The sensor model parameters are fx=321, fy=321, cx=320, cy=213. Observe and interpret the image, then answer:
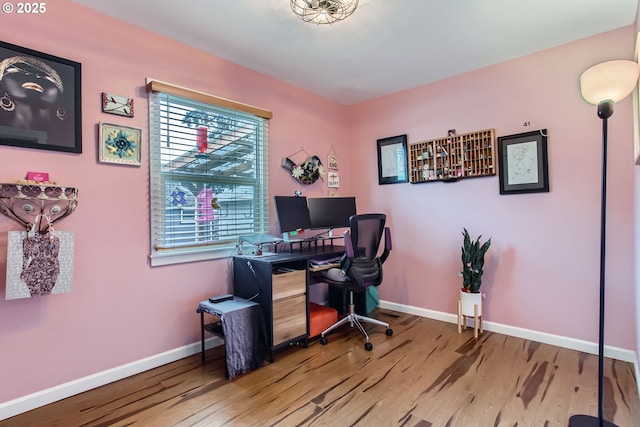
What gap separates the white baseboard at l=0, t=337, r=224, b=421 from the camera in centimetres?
183

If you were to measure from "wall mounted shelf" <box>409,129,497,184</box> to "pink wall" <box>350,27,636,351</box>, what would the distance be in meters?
0.08

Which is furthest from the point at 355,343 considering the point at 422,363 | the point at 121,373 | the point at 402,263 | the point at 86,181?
the point at 86,181

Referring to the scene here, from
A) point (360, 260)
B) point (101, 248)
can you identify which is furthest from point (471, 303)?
point (101, 248)

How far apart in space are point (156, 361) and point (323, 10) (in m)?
2.71

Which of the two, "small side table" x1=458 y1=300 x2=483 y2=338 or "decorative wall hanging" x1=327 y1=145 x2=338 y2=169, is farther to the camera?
"decorative wall hanging" x1=327 y1=145 x2=338 y2=169

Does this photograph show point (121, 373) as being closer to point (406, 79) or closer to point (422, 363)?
point (422, 363)

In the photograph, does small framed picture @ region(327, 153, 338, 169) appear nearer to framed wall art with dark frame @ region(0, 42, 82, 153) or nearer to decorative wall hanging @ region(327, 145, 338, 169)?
decorative wall hanging @ region(327, 145, 338, 169)

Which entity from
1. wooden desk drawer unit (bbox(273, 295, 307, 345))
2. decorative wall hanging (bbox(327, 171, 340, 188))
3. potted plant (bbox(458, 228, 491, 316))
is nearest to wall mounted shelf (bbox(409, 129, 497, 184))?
potted plant (bbox(458, 228, 491, 316))

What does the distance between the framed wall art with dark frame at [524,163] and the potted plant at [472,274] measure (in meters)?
0.56

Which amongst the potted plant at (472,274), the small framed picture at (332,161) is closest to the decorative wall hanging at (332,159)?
the small framed picture at (332,161)

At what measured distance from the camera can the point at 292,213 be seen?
311cm

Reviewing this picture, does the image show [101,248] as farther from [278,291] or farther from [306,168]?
[306,168]

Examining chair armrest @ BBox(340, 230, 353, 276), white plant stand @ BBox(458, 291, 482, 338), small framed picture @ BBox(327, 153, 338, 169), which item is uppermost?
small framed picture @ BBox(327, 153, 338, 169)

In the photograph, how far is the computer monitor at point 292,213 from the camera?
9.83ft
